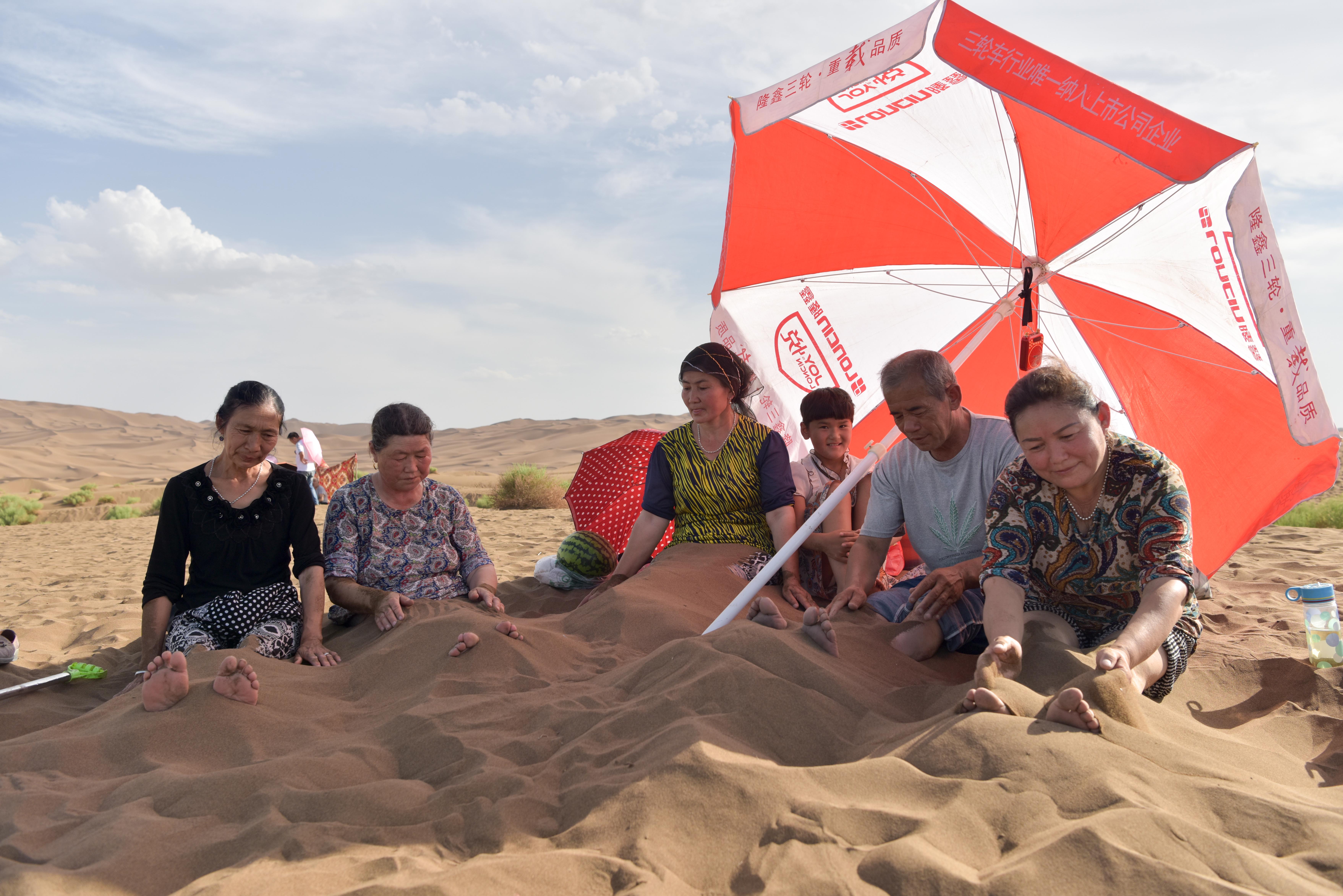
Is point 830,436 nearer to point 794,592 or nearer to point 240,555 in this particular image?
point 794,592

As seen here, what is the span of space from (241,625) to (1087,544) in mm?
3419

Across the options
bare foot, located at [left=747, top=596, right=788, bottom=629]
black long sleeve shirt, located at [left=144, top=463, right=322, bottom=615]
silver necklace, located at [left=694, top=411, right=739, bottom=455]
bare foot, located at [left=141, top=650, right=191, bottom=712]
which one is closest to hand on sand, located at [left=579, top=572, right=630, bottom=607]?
silver necklace, located at [left=694, top=411, right=739, bottom=455]

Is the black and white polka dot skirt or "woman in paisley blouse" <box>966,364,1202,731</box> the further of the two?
the black and white polka dot skirt

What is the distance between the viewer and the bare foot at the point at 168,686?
2.68m

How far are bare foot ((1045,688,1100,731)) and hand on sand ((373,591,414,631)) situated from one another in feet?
8.98

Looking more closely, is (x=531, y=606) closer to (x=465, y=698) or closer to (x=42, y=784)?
(x=465, y=698)

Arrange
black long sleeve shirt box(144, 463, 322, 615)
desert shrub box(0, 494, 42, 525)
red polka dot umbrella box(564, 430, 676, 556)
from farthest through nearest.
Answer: desert shrub box(0, 494, 42, 525) < red polka dot umbrella box(564, 430, 676, 556) < black long sleeve shirt box(144, 463, 322, 615)

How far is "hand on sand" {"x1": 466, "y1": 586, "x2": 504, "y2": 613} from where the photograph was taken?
13.4 ft

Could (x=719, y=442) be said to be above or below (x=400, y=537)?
above

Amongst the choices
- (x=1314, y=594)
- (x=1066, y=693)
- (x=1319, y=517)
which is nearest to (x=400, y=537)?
(x=1066, y=693)

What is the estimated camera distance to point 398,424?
13.3ft

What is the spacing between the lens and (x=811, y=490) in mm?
4582

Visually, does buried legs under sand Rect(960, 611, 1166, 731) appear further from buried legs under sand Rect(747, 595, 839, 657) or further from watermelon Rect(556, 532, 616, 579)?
watermelon Rect(556, 532, 616, 579)

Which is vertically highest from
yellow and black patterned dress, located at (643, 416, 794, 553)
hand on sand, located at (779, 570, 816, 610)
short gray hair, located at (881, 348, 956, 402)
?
short gray hair, located at (881, 348, 956, 402)
